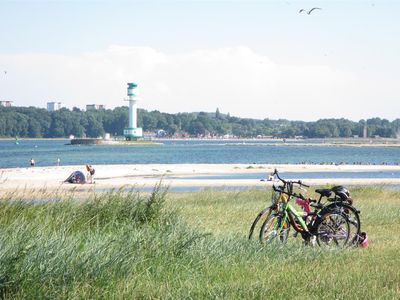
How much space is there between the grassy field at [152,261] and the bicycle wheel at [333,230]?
0.56 meters

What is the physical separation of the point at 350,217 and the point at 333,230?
65 cm

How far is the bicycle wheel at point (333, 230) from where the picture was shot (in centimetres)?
1337

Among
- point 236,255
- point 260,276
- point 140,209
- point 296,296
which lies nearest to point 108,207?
point 140,209

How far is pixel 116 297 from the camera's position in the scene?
350 inches

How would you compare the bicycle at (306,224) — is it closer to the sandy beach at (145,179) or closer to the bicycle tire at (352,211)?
the bicycle tire at (352,211)

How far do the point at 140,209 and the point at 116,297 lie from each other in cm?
553

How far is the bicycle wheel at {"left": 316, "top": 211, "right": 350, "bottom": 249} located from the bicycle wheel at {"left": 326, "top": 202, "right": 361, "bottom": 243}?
0.09 meters

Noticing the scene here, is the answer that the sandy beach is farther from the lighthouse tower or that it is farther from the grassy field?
the lighthouse tower

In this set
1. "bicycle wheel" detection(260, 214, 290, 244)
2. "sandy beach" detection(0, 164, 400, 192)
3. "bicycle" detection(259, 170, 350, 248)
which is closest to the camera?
"bicycle wheel" detection(260, 214, 290, 244)

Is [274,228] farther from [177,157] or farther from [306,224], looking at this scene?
[177,157]

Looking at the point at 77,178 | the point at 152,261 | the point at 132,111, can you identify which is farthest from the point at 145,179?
the point at 132,111

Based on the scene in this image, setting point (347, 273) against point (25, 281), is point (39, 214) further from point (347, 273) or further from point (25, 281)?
point (347, 273)

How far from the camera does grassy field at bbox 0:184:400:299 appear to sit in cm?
903

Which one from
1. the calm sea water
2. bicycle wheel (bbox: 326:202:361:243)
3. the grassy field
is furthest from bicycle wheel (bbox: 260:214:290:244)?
the calm sea water
